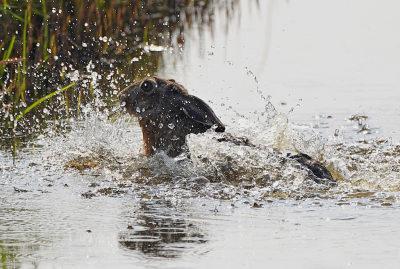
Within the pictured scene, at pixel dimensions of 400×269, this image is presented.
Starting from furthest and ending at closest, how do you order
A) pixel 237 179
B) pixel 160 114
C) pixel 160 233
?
pixel 160 114
pixel 237 179
pixel 160 233

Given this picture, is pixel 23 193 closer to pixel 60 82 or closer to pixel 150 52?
pixel 60 82

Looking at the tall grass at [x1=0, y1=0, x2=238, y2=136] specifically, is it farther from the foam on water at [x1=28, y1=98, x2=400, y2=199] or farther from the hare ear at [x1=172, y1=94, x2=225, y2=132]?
the hare ear at [x1=172, y1=94, x2=225, y2=132]

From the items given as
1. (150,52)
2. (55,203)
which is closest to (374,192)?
(55,203)

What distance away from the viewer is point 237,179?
7.12m

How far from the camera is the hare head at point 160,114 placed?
7934 millimetres

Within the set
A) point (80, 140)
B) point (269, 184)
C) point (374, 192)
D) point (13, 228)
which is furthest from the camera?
point (80, 140)

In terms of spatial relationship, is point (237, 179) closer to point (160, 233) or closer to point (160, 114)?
point (160, 114)

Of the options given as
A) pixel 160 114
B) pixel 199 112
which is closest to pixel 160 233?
pixel 199 112

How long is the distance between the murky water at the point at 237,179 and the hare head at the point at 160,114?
27 cm

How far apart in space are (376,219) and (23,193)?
2.74 meters

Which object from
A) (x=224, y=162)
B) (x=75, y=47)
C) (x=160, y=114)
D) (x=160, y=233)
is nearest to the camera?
(x=160, y=233)

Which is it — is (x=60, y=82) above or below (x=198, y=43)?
below

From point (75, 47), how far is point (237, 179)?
5.18 meters

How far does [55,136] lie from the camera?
8469mm
